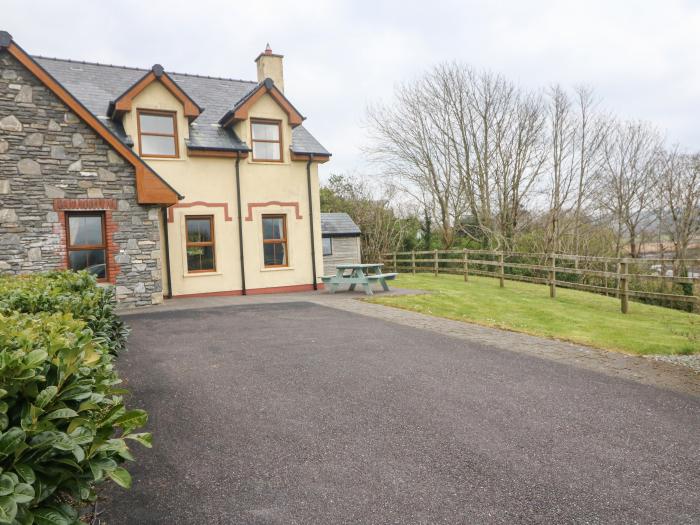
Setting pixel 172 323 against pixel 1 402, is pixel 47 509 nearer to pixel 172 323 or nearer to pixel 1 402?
pixel 1 402

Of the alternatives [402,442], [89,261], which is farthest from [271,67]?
[402,442]

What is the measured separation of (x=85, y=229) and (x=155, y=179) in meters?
2.12

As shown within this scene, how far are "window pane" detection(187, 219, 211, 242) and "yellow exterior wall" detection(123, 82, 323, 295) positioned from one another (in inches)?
10.9

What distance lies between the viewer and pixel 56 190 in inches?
460

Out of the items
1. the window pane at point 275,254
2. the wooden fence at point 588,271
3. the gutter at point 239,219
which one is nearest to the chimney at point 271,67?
the gutter at point 239,219

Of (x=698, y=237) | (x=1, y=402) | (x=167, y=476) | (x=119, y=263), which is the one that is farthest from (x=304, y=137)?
(x=698, y=237)

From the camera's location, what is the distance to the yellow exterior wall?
14547mm

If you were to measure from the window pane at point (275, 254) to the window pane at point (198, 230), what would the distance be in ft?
6.34

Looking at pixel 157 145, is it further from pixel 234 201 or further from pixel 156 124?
pixel 234 201

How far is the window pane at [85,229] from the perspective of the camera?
39.9ft

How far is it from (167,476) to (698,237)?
26.0 m

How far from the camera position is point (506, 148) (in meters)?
25.6

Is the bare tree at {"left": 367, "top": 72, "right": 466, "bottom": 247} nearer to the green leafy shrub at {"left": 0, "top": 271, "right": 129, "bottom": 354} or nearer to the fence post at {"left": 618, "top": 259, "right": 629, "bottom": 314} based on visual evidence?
the fence post at {"left": 618, "top": 259, "right": 629, "bottom": 314}

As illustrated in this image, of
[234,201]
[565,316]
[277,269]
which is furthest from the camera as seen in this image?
[277,269]
